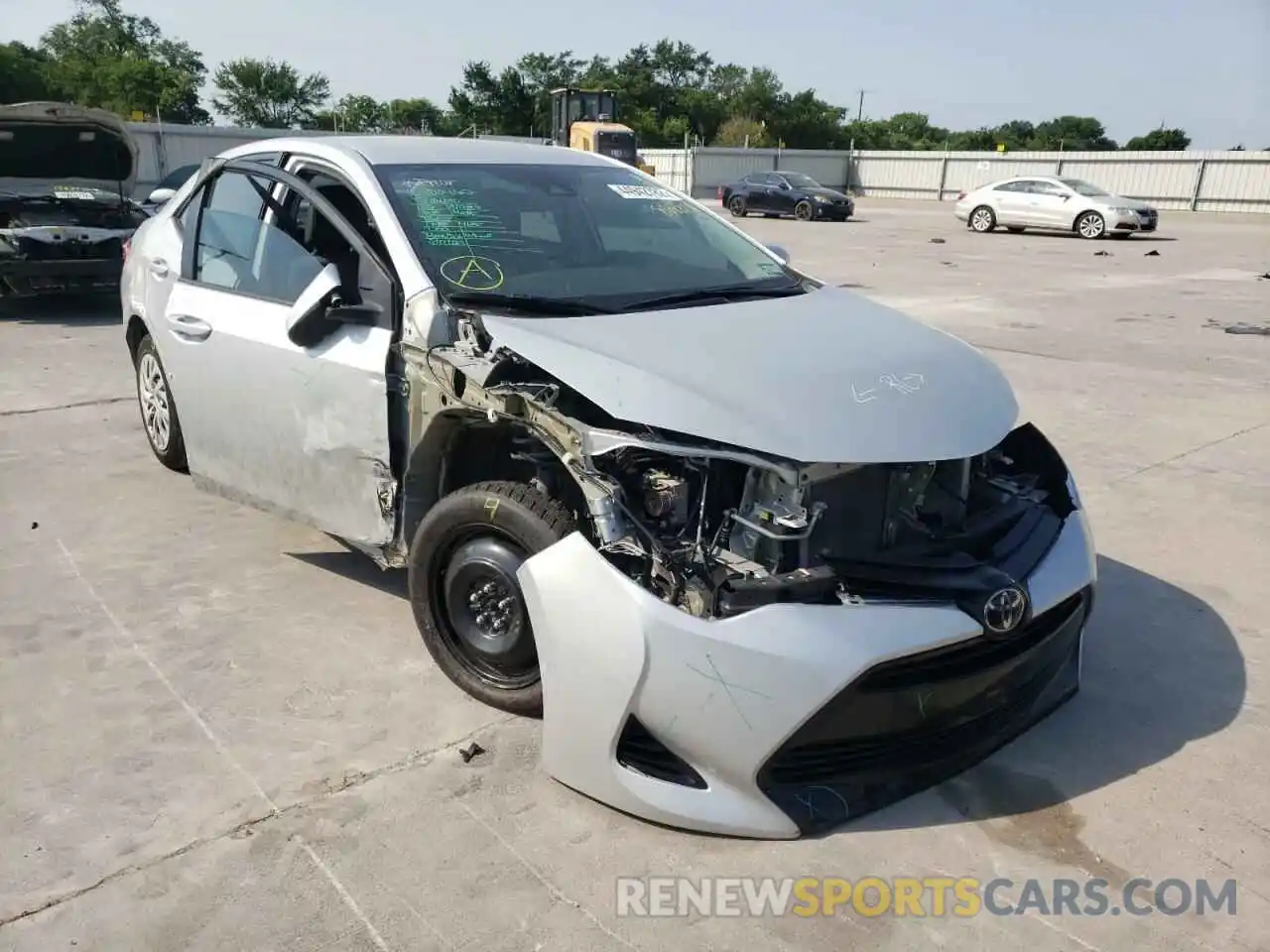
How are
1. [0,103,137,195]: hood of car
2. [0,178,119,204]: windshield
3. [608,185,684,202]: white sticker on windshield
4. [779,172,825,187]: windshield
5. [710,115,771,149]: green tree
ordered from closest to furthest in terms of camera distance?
1. [608,185,684,202]: white sticker on windshield
2. [0,103,137,195]: hood of car
3. [0,178,119,204]: windshield
4. [779,172,825,187]: windshield
5. [710,115,771,149]: green tree

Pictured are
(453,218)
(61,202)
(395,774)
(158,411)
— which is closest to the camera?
(395,774)

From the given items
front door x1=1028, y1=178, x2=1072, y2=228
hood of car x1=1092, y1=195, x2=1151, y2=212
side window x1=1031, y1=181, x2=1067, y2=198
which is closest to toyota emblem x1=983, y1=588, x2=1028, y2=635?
hood of car x1=1092, y1=195, x2=1151, y2=212

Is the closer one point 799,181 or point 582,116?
point 799,181

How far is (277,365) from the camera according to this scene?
361 centimetres

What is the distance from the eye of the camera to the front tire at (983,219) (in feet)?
80.7

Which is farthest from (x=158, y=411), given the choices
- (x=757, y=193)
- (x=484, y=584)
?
(x=757, y=193)

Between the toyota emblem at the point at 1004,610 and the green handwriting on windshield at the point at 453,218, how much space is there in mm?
2045

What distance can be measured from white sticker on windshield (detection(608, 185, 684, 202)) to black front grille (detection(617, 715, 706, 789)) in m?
2.44

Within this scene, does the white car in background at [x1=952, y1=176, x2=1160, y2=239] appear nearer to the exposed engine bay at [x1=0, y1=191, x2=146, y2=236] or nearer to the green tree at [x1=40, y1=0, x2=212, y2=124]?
the exposed engine bay at [x1=0, y1=191, x2=146, y2=236]

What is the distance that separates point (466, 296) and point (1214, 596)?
3.34 m

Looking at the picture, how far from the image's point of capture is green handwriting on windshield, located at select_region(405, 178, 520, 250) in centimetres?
345

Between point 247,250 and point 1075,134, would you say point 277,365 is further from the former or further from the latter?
point 1075,134

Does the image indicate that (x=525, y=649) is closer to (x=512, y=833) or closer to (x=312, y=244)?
(x=512, y=833)

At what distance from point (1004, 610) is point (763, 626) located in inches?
27.0
